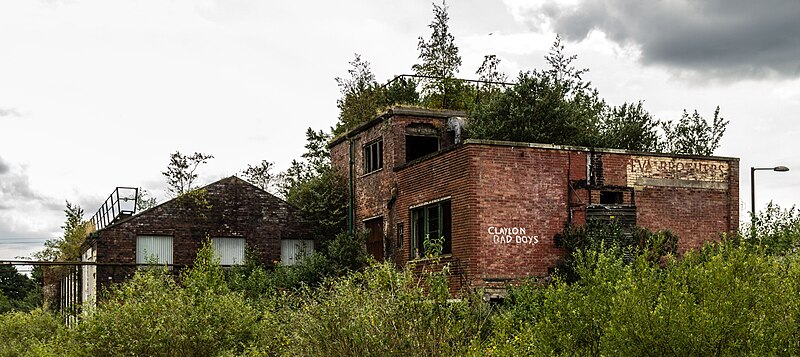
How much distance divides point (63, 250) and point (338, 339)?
94.2 feet

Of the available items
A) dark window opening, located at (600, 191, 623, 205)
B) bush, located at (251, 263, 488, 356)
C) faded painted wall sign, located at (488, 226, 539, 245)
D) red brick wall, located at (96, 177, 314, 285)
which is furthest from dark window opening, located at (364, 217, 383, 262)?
bush, located at (251, 263, 488, 356)

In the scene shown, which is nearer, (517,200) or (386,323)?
(386,323)

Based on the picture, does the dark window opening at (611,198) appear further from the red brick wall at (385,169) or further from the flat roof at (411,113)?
the flat roof at (411,113)

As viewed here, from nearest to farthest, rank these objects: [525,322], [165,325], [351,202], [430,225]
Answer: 1. [525,322]
2. [165,325]
3. [430,225]
4. [351,202]

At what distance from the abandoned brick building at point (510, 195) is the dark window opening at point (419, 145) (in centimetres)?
4

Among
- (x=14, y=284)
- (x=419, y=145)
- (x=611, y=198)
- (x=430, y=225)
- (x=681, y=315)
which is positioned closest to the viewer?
(x=681, y=315)

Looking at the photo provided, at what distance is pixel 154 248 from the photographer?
107 ft

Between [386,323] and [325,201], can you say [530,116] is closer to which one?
[325,201]

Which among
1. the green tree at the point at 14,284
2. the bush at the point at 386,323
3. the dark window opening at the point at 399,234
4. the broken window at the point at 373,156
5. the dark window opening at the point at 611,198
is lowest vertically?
the green tree at the point at 14,284

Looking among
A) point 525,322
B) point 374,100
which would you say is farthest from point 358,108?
point 525,322

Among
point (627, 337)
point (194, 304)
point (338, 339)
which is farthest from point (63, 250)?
point (627, 337)

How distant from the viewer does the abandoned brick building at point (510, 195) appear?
959 inches

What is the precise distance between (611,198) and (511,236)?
354 centimetres

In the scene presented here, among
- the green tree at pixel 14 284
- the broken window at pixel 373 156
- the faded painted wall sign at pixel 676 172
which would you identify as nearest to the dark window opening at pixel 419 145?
the broken window at pixel 373 156
